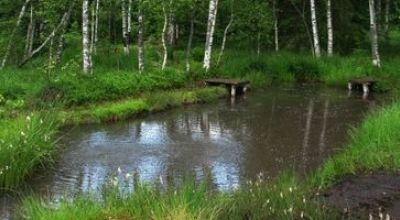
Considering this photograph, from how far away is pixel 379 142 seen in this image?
11.0m

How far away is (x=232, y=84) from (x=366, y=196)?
579 inches

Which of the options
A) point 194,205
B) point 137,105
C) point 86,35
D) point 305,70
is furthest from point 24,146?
point 305,70

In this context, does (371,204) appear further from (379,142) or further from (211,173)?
(211,173)

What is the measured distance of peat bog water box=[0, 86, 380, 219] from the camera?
11.4 meters

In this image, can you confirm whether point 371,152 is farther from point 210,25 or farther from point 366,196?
point 210,25

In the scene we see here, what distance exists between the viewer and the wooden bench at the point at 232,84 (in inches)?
901

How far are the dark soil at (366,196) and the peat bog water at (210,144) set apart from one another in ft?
6.28

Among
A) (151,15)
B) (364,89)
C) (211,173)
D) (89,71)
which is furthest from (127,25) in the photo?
(211,173)

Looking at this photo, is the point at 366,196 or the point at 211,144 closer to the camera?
the point at 366,196

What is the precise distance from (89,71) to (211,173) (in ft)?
31.1

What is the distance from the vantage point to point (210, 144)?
14.5 metres

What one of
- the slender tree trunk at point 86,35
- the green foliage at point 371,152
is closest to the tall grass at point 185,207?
the green foliage at point 371,152

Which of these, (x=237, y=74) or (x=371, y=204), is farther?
(x=237, y=74)

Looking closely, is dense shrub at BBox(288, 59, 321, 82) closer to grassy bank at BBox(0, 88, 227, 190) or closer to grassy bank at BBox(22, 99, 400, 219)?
grassy bank at BBox(0, 88, 227, 190)
